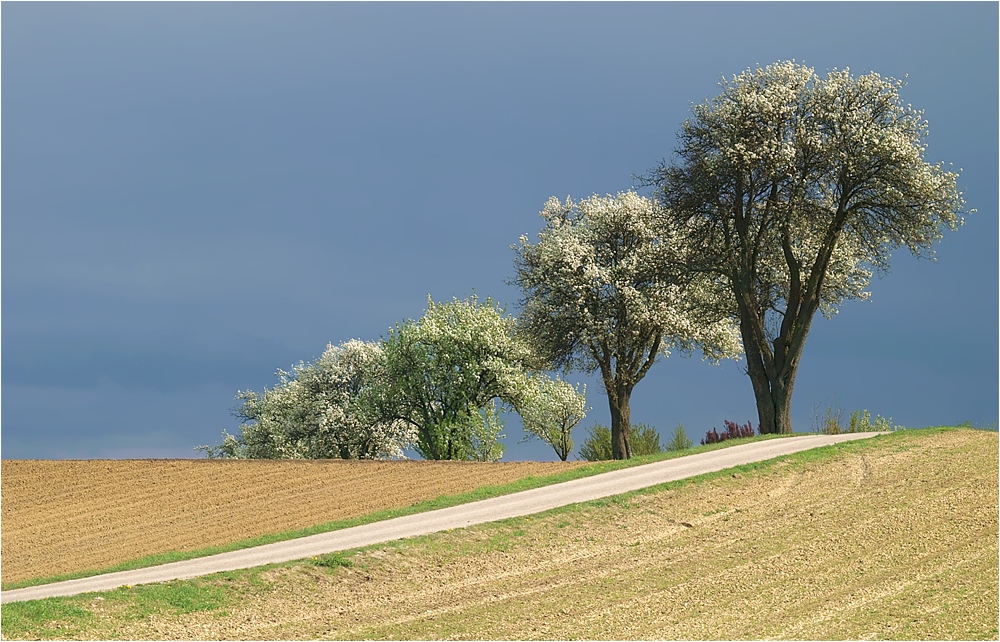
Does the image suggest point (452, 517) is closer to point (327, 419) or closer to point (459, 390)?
point (459, 390)

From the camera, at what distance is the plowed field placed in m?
22.3

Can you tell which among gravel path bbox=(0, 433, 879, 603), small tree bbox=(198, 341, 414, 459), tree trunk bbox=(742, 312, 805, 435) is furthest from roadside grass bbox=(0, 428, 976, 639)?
small tree bbox=(198, 341, 414, 459)

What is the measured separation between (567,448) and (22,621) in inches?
1415

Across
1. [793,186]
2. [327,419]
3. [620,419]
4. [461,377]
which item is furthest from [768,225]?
[327,419]

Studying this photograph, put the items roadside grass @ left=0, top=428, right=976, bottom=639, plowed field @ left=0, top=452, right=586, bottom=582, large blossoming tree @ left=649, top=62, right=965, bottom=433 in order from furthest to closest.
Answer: large blossoming tree @ left=649, top=62, right=965, bottom=433
plowed field @ left=0, top=452, right=586, bottom=582
roadside grass @ left=0, top=428, right=976, bottom=639

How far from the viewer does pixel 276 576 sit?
16.7 metres

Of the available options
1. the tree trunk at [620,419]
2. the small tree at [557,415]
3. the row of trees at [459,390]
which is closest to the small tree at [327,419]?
the row of trees at [459,390]

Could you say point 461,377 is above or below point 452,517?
above

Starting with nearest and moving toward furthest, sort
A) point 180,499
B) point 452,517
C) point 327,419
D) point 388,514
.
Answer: point 452,517, point 388,514, point 180,499, point 327,419

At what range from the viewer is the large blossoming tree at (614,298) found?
3778cm

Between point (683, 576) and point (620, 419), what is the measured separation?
22.2 metres

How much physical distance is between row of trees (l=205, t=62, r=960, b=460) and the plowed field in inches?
433

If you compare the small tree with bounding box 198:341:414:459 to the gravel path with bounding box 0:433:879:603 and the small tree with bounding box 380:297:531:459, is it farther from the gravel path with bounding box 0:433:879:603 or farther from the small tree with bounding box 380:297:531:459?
the gravel path with bounding box 0:433:879:603

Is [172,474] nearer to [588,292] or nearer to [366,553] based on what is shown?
[366,553]
